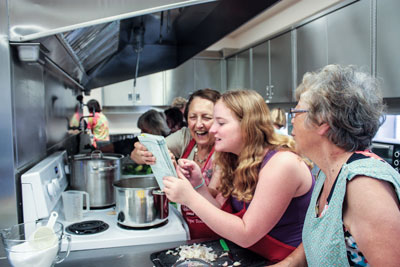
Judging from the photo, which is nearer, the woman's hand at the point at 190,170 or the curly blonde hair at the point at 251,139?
the curly blonde hair at the point at 251,139

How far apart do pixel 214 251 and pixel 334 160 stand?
519 millimetres

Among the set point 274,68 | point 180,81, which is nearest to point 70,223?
point 274,68

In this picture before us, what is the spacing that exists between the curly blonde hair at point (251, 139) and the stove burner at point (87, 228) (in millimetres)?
548

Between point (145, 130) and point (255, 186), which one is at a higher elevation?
point (145, 130)

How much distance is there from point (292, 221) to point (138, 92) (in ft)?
14.2

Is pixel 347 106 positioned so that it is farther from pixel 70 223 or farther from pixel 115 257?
pixel 70 223

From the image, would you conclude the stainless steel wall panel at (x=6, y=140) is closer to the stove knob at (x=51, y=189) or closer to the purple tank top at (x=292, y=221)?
the stove knob at (x=51, y=189)

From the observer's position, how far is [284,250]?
3.51 feet

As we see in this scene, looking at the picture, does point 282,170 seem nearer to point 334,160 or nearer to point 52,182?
point 334,160

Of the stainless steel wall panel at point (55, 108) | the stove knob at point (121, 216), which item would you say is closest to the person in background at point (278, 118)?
the stainless steel wall panel at point (55, 108)

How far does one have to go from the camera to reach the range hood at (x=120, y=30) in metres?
0.88

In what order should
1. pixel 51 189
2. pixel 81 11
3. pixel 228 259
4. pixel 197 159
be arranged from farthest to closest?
pixel 197 159, pixel 51 189, pixel 228 259, pixel 81 11

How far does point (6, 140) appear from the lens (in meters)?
0.96

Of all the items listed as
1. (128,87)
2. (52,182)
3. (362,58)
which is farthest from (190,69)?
(52,182)
